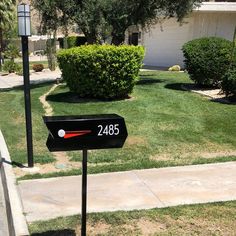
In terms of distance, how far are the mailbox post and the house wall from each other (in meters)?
19.8

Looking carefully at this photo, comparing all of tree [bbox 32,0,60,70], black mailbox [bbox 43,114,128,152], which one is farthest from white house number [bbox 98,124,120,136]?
tree [bbox 32,0,60,70]

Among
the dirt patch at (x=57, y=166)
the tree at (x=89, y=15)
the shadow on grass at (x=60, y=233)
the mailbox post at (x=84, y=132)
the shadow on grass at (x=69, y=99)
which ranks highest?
the tree at (x=89, y=15)

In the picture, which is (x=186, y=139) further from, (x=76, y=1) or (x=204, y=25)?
(x=204, y=25)

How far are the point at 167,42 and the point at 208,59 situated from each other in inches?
584

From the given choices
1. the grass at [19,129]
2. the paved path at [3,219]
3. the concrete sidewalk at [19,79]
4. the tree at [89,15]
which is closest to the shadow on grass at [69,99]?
the grass at [19,129]

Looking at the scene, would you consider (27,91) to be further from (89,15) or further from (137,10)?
(137,10)

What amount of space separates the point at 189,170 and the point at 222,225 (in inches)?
82.9

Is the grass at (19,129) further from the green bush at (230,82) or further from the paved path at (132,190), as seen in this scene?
the green bush at (230,82)

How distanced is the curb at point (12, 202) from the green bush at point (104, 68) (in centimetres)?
486

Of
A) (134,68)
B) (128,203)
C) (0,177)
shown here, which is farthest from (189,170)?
(134,68)

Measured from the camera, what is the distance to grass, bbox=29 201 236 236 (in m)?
4.68

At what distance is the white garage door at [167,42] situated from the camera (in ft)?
87.7

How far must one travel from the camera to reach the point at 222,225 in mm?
4793

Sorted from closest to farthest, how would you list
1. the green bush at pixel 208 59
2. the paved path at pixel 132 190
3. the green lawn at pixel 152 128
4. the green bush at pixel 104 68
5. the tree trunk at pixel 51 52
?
the paved path at pixel 132 190 → the green lawn at pixel 152 128 → the green bush at pixel 104 68 → the green bush at pixel 208 59 → the tree trunk at pixel 51 52
